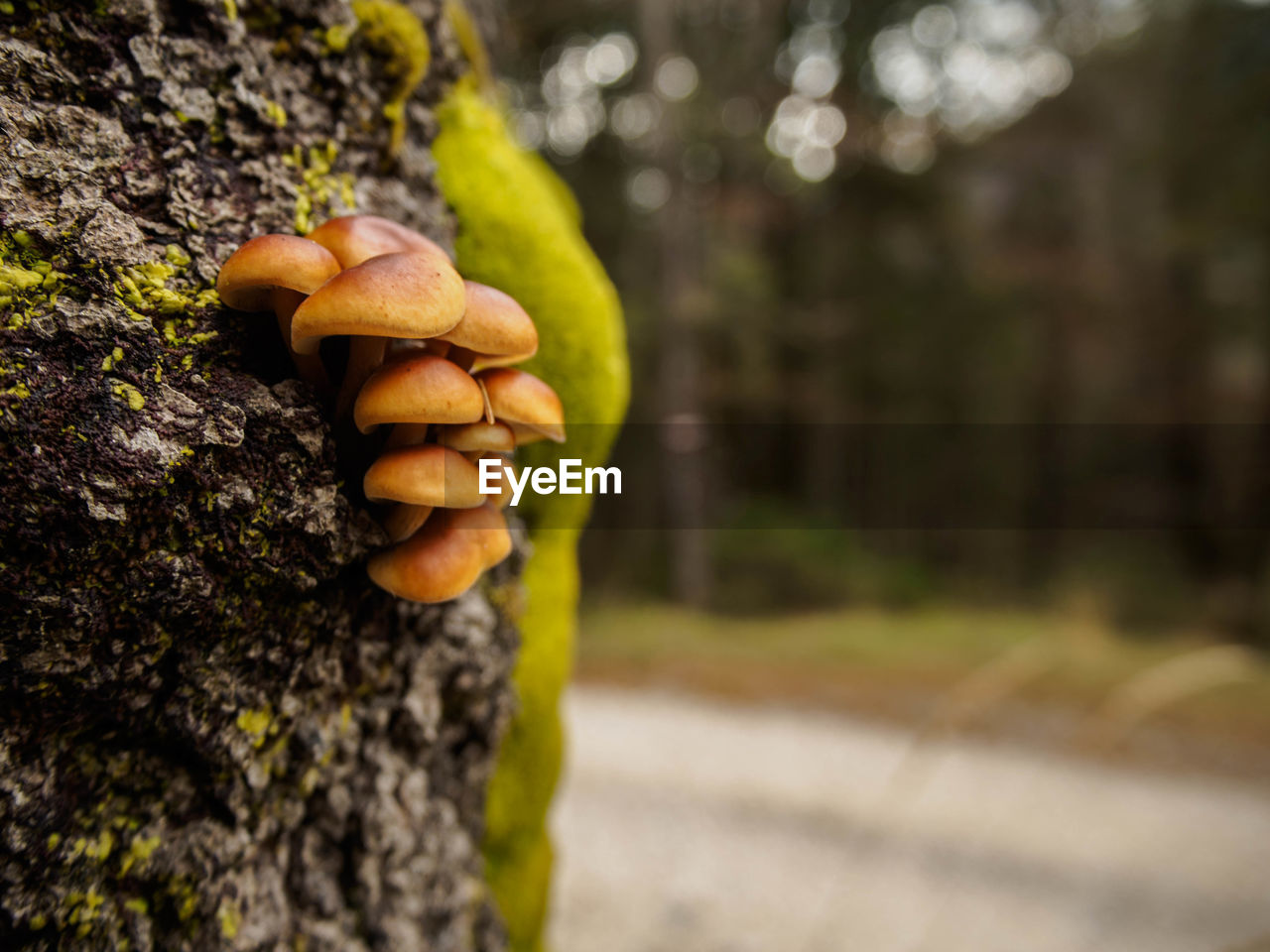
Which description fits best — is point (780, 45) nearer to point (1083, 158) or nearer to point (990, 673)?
point (1083, 158)

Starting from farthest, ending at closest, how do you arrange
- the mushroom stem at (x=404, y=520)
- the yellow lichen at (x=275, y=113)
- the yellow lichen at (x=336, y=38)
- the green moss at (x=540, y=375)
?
1. the green moss at (x=540, y=375)
2. the yellow lichen at (x=336, y=38)
3. the yellow lichen at (x=275, y=113)
4. the mushroom stem at (x=404, y=520)

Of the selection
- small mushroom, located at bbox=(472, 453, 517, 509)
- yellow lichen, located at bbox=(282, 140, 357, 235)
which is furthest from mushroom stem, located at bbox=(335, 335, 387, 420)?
yellow lichen, located at bbox=(282, 140, 357, 235)

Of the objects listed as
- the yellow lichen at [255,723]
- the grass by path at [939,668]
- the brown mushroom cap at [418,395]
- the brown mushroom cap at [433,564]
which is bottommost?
the grass by path at [939,668]

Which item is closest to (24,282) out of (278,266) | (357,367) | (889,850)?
(278,266)

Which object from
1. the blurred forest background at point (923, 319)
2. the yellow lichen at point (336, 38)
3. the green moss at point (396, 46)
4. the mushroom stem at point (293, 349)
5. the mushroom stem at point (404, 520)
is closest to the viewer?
the mushroom stem at point (293, 349)

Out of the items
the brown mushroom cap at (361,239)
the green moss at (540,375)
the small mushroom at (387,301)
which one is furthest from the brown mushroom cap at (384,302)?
the green moss at (540,375)

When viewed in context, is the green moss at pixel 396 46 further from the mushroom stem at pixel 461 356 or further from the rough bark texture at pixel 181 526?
the mushroom stem at pixel 461 356

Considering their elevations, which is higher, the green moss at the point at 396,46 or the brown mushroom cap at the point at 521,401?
the green moss at the point at 396,46
